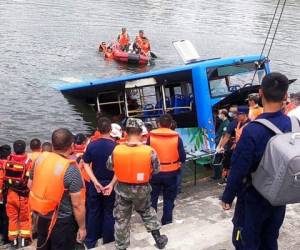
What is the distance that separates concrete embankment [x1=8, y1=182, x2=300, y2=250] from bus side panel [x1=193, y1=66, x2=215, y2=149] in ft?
12.6

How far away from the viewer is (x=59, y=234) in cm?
469

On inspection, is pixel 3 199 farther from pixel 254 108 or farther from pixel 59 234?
pixel 254 108

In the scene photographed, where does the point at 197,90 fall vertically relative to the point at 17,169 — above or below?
above

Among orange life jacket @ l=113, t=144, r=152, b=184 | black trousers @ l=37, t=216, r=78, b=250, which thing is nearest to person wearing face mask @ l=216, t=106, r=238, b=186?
orange life jacket @ l=113, t=144, r=152, b=184

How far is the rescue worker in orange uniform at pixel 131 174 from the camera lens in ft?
17.0

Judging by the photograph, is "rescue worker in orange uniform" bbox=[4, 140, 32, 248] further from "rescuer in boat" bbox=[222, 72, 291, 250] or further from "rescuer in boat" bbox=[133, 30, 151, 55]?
"rescuer in boat" bbox=[133, 30, 151, 55]

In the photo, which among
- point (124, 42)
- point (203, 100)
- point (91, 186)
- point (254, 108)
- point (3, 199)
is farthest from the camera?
point (124, 42)

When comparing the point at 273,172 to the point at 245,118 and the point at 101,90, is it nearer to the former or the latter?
the point at 245,118

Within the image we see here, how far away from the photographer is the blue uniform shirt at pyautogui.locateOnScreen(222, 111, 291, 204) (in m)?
3.72

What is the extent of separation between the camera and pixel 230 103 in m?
11.4

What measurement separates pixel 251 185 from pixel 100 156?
2507mm

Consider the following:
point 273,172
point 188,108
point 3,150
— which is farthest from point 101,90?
point 273,172

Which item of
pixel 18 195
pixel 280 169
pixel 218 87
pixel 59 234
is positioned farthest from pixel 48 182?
pixel 218 87

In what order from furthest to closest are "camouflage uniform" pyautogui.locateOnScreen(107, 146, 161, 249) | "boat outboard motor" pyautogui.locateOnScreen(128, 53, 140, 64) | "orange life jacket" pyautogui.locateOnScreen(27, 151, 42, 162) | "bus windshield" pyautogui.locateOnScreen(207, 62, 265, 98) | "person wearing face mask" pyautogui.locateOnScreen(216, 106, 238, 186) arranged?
"boat outboard motor" pyautogui.locateOnScreen(128, 53, 140, 64) → "bus windshield" pyautogui.locateOnScreen(207, 62, 265, 98) → "person wearing face mask" pyautogui.locateOnScreen(216, 106, 238, 186) → "orange life jacket" pyautogui.locateOnScreen(27, 151, 42, 162) → "camouflage uniform" pyautogui.locateOnScreen(107, 146, 161, 249)
